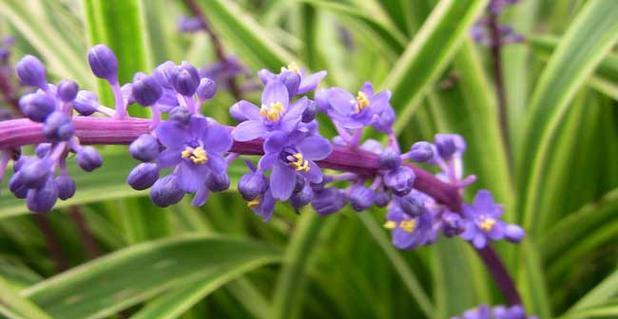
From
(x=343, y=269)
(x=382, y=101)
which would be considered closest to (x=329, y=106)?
(x=382, y=101)

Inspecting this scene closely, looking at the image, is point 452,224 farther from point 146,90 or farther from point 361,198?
point 146,90

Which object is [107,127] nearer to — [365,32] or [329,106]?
[329,106]

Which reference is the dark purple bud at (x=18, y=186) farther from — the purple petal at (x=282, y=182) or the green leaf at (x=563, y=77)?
the green leaf at (x=563, y=77)

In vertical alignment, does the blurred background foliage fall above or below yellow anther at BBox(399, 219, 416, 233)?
above

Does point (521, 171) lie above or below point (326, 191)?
above

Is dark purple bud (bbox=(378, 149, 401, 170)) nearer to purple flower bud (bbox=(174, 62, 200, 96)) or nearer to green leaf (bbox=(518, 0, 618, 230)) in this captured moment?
purple flower bud (bbox=(174, 62, 200, 96))

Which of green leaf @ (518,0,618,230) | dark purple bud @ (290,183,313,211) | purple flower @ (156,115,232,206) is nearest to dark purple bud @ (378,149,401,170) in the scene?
dark purple bud @ (290,183,313,211)

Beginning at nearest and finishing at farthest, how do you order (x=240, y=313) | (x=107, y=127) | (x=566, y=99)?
(x=107, y=127), (x=566, y=99), (x=240, y=313)
